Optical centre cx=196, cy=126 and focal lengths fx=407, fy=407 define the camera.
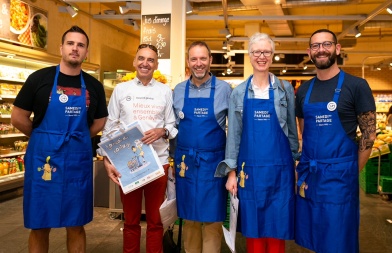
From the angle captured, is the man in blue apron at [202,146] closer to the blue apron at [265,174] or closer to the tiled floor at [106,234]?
the blue apron at [265,174]

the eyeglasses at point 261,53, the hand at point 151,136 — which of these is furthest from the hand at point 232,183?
the eyeglasses at point 261,53

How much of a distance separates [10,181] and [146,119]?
4.78m

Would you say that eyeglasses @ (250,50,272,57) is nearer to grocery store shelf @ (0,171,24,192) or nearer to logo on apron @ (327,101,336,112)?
logo on apron @ (327,101,336,112)

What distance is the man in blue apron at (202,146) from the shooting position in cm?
292

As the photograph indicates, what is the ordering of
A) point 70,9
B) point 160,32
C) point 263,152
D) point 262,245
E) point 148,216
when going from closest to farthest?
1. point 263,152
2. point 262,245
3. point 148,216
4. point 160,32
5. point 70,9

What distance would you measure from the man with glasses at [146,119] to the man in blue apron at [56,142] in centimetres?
26

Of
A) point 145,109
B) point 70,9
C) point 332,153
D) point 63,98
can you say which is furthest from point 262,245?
point 70,9

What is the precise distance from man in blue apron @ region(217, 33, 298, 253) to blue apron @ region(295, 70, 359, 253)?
13 cm

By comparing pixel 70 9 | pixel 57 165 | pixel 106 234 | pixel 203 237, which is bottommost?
pixel 106 234

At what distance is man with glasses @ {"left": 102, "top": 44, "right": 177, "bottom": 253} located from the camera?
117 inches

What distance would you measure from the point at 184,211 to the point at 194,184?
9.2 inches

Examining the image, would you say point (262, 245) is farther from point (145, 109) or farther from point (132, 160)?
point (145, 109)

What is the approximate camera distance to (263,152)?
270 centimetres

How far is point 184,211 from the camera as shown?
302 cm
